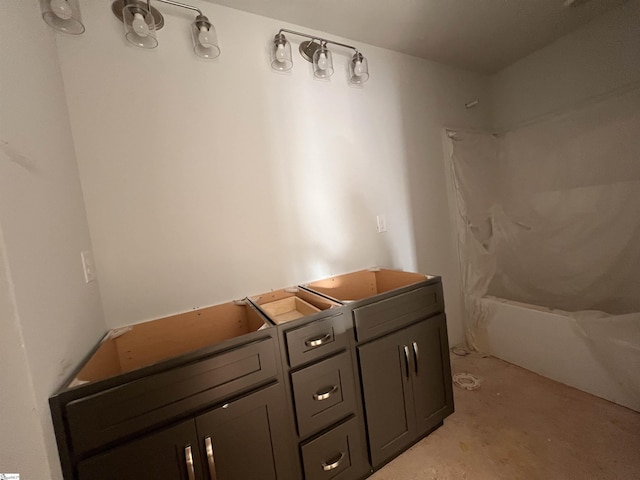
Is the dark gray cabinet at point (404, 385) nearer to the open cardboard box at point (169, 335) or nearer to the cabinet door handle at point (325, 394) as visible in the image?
the cabinet door handle at point (325, 394)

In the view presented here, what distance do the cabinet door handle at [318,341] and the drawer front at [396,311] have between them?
170 millimetres

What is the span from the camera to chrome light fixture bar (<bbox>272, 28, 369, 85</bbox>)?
1.46 m

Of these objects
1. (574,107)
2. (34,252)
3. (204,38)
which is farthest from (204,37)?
(574,107)

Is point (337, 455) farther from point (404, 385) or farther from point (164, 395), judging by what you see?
point (164, 395)

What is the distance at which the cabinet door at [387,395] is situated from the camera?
1.25 meters

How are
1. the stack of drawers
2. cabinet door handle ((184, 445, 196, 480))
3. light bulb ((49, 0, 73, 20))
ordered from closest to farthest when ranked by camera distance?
cabinet door handle ((184, 445, 196, 480)), light bulb ((49, 0, 73, 20)), the stack of drawers

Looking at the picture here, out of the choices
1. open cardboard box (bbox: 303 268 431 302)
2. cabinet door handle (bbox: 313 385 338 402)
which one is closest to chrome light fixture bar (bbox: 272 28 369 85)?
open cardboard box (bbox: 303 268 431 302)

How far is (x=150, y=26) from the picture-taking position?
3.76ft

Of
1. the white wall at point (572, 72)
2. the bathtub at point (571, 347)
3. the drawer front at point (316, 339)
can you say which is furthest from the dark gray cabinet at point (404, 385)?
the white wall at point (572, 72)

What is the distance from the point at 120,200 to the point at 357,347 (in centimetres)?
136

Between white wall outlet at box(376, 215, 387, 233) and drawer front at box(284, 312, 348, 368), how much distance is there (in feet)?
3.05

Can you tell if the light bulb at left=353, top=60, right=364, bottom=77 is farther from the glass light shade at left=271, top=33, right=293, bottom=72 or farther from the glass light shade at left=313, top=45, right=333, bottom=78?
the glass light shade at left=271, top=33, right=293, bottom=72

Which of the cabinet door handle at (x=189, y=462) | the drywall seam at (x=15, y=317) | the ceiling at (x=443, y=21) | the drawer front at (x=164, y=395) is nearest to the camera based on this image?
the drywall seam at (x=15, y=317)

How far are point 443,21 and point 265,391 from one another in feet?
8.02
